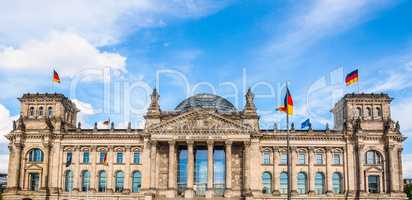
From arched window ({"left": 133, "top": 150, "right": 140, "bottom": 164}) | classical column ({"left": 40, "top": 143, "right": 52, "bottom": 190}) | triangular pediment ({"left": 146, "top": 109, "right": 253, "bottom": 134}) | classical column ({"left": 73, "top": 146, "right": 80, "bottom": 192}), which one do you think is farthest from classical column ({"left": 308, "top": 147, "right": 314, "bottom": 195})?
classical column ({"left": 40, "top": 143, "right": 52, "bottom": 190})

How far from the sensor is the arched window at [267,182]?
8988cm

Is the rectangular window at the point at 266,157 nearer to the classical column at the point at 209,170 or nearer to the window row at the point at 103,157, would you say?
the classical column at the point at 209,170

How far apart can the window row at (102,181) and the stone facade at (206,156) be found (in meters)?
0.18

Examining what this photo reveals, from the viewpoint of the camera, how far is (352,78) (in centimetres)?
8838

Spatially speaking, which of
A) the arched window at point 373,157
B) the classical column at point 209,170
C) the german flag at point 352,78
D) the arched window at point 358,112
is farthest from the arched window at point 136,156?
the arched window at point 373,157

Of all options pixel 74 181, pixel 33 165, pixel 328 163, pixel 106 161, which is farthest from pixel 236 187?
pixel 33 165

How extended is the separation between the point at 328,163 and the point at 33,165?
51.9 meters

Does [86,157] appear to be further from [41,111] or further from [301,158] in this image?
[301,158]

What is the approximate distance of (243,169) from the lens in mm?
88312

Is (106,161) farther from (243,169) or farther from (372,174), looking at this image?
(372,174)

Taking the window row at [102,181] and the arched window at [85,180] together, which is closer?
the window row at [102,181]

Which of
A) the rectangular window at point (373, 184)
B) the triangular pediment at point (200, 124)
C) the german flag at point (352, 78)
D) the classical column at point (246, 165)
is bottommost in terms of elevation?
the rectangular window at point (373, 184)

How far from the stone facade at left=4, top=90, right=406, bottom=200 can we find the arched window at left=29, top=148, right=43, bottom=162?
178mm

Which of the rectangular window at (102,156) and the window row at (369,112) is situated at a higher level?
the window row at (369,112)
